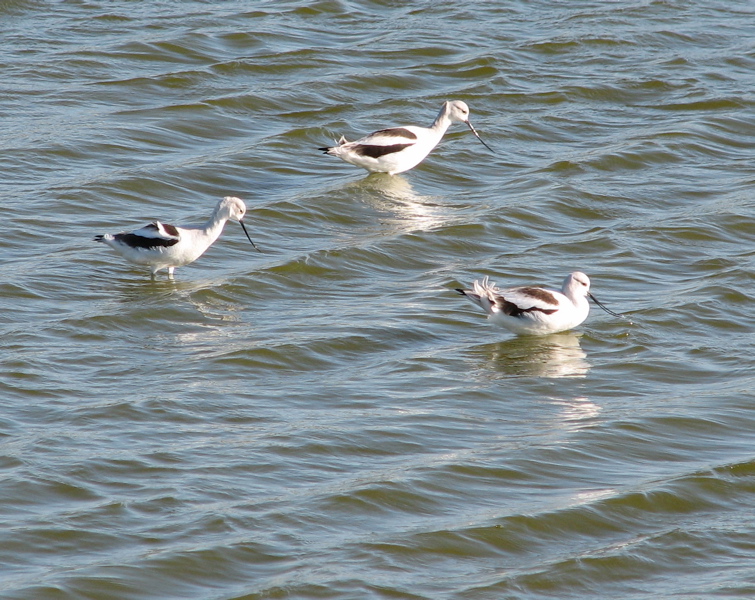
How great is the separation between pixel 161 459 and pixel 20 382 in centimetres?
154

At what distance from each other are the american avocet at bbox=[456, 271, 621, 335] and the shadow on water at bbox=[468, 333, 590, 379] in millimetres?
135

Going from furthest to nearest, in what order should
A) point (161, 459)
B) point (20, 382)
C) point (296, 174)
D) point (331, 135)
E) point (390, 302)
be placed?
point (331, 135), point (296, 174), point (390, 302), point (20, 382), point (161, 459)

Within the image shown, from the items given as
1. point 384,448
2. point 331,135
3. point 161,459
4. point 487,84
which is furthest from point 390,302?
point 487,84

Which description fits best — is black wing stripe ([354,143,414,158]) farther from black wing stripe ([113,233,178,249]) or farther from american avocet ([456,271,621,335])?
american avocet ([456,271,621,335])

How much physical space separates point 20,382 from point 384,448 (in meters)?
2.44

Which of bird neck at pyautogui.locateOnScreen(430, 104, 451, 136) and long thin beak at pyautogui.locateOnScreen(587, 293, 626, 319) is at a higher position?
bird neck at pyautogui.locateOnScreen(430, 104, 451, 136)

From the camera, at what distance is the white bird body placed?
9336 millimetres

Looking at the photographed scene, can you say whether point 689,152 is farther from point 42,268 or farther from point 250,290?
point 42,268

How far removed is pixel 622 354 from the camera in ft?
30.8

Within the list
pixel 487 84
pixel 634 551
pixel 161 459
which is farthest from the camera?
pixel 487 84

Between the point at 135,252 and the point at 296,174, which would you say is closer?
the point at 135,252

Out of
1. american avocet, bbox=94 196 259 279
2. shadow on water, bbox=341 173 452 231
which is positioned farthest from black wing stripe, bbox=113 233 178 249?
shadow on water, bbox=341 173 452 231

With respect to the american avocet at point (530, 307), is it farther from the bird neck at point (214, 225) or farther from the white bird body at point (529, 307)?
the bird neck at point (214, 225)

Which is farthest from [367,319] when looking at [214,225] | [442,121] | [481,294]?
[442,121]
